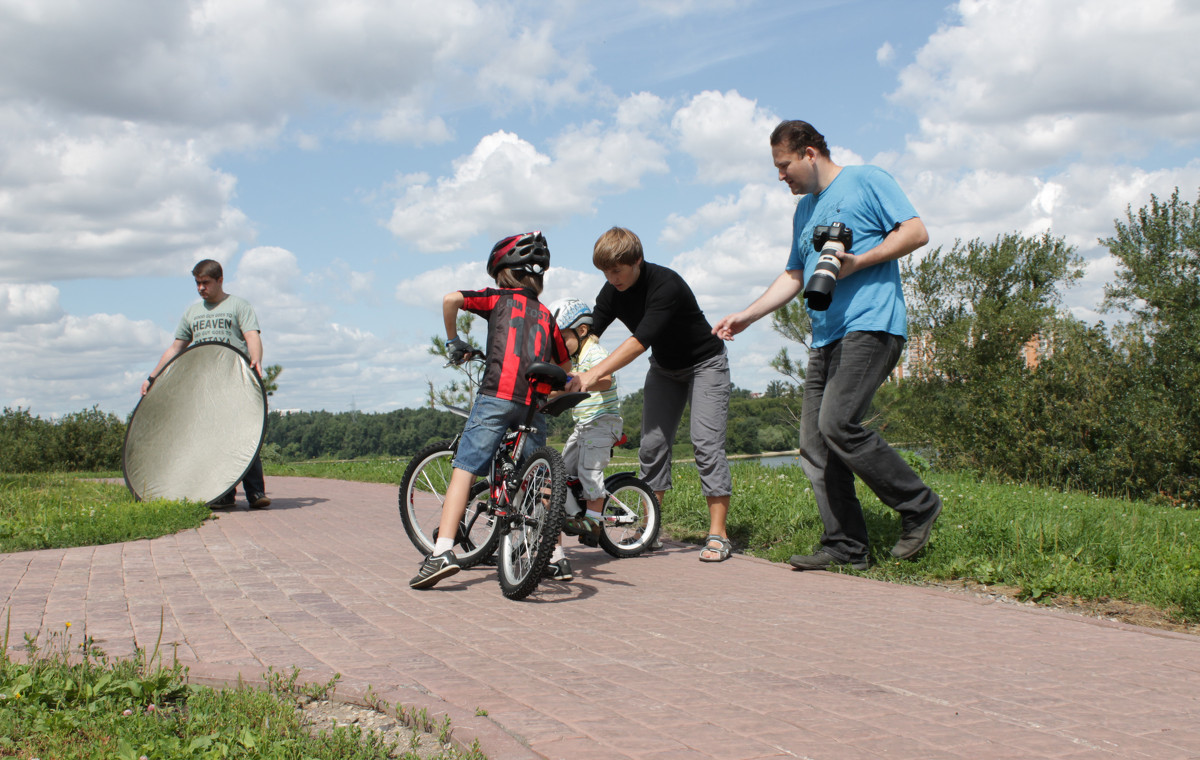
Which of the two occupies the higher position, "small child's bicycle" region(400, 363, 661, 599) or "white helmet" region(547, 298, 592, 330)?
"white helmet" region(547, 298, 592, 330)

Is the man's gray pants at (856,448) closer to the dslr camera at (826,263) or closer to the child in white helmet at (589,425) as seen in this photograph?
the dslr camera at (826,263)

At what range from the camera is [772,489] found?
299 inches

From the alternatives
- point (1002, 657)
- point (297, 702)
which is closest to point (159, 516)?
point (297, 702)

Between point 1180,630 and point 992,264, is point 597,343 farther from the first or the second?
point 992,264

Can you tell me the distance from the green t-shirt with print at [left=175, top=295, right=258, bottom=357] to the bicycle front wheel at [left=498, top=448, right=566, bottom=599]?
491 cm

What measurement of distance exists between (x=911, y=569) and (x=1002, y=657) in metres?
1.62

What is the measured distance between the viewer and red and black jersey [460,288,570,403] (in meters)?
4.60

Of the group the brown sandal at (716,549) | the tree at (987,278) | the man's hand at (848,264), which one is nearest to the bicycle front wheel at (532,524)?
the brown sandal at (716,549)

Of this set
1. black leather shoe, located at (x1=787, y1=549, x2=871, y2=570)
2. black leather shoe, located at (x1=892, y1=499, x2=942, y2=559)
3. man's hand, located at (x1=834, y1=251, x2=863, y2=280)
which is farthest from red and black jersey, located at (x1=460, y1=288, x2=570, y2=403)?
black leather shoe, located at (x1=892, y1=499, x2=942, y2=559)

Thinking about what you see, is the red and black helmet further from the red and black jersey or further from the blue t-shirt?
the blue t-shirt

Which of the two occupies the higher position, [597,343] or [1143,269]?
[1143,269]

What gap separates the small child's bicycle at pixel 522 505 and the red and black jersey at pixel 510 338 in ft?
0.41

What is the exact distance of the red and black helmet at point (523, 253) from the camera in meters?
4.79

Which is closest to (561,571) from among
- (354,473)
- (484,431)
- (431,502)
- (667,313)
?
(484,431)
